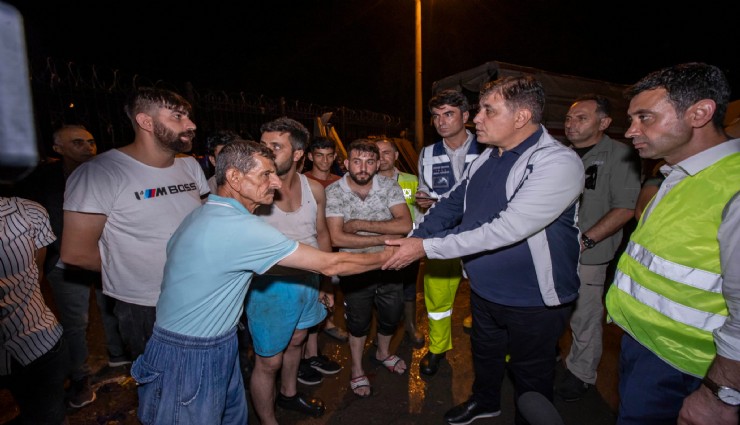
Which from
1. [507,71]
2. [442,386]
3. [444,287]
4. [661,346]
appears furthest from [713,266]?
[507,71]

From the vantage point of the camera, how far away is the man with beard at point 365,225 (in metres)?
3.44

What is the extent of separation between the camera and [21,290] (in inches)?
83.9

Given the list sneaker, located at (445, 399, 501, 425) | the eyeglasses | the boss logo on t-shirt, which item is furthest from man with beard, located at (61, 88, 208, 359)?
the eyeglasses

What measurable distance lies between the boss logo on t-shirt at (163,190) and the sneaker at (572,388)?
150 inches

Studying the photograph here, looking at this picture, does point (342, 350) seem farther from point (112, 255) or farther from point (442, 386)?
point (112, 255)

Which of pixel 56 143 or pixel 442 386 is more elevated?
pixel 56 143

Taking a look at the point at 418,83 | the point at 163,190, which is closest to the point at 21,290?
the point at 163,190

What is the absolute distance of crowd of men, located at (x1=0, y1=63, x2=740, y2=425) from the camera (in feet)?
5.44

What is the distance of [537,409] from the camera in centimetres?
111

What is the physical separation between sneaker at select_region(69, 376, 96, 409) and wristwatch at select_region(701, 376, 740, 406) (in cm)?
459

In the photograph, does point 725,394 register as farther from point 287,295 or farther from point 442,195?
point 442,195

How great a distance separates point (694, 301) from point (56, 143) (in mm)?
5416

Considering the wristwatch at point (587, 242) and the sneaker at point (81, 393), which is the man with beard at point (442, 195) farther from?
the sneaker at point (81, 393)

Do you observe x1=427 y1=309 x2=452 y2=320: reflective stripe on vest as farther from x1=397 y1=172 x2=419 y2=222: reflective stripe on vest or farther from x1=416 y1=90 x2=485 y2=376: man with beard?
x1=397 y1=172 x2=419 y2=222: reflective stripe on vest
